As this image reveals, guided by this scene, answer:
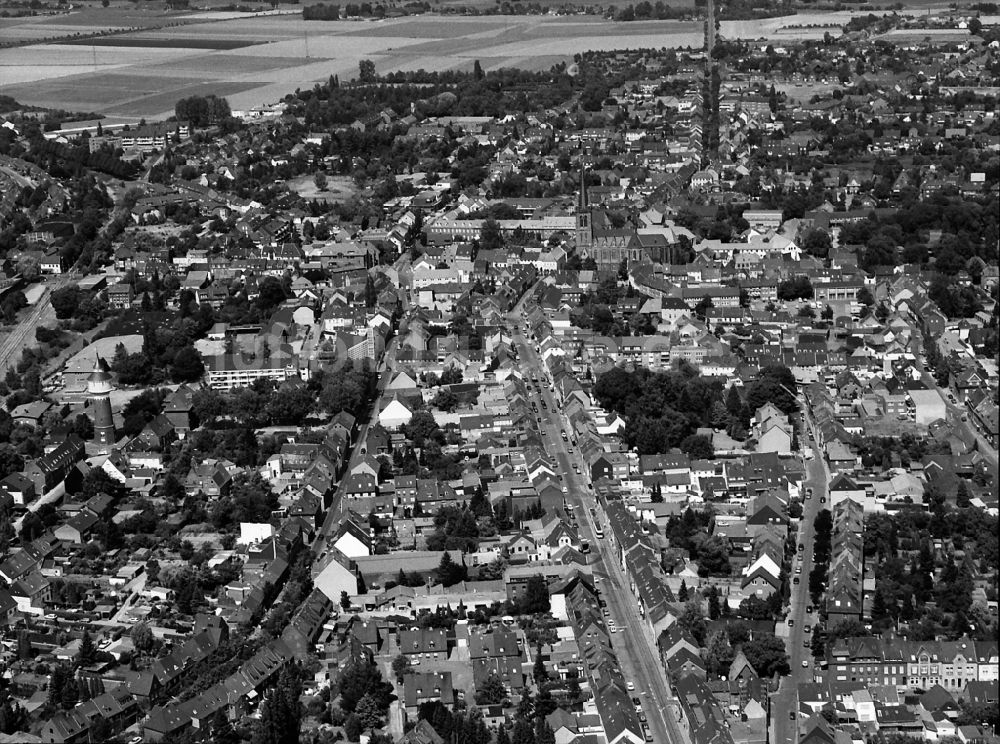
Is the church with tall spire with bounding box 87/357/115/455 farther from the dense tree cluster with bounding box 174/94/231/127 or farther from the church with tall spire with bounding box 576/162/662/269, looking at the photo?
the dense tree cluster with bounding box 174/94/231/127

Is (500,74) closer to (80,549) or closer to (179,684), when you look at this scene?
(80,549)

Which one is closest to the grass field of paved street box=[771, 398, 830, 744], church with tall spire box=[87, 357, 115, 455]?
church with tall spire box=[87, 357, 115, 455]

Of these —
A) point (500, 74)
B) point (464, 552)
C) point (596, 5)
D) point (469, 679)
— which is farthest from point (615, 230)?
point (596, 5)

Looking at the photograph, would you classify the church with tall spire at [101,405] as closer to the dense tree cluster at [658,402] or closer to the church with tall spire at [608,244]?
the dense tree cluster at [658,402]

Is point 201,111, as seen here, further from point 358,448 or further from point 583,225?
point 358,448

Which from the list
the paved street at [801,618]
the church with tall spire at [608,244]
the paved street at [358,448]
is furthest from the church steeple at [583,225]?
the paved street at [801,618]

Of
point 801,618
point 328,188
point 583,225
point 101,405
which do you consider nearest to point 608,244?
point 583,225
